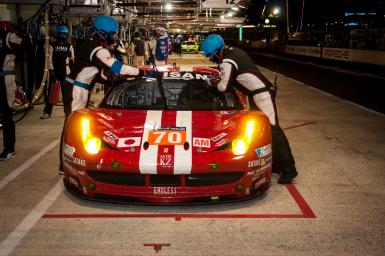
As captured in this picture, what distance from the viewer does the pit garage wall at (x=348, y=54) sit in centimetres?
2428

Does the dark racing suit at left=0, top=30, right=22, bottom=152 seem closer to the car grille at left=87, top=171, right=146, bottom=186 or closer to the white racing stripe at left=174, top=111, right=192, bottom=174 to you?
the car grille at left=87, top=171, right=146, bottom=186

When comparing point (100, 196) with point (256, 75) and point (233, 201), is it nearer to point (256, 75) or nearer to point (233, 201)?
point (233, 201)

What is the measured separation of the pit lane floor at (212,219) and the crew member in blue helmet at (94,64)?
3.20 feet

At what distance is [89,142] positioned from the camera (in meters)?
4.73

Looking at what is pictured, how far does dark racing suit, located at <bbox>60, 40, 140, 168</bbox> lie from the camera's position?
568 centimetres

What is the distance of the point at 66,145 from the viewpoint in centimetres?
488

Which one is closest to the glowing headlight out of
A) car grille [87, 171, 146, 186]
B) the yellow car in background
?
car grille [87, 171, 146, 186]

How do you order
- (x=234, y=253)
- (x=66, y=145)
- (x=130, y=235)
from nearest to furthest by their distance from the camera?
(x=234, y=253), (x=130, y=235), (x=66, y=145)

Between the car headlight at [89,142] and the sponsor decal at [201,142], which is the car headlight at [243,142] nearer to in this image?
the sponsor decal at [201,142]

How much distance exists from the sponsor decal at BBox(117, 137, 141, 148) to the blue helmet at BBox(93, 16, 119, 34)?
5.14 ft

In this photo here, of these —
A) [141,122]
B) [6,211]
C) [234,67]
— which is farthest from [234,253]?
[234,67]

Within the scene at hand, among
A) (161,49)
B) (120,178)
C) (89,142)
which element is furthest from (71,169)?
(161,49)

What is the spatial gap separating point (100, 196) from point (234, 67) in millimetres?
2130

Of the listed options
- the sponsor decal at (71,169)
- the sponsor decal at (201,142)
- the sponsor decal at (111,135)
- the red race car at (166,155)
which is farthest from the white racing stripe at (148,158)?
the sponsor decal at (71,169)
